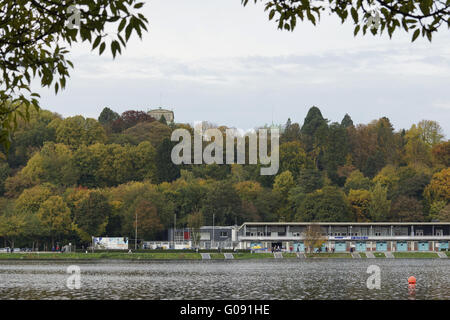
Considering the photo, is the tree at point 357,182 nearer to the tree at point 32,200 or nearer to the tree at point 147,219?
the tree at point 147,219

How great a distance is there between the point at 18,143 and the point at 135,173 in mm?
28018

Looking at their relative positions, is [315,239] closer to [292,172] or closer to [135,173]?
[292,172]

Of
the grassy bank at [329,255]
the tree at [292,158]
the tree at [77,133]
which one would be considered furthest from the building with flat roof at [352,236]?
the tree at [77,133]

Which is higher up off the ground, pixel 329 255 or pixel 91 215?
pixel 91 215

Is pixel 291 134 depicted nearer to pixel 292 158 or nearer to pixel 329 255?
pixel 292 158

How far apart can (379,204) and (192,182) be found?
34175 millimetres

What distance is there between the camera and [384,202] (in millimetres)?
133750

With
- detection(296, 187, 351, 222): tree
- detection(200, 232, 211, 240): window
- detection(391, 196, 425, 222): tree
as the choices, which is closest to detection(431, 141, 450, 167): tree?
detection(391, 196, 425, 222): tree

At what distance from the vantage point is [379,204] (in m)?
133

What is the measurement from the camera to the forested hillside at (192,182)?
4796 inches

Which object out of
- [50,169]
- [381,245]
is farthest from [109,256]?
[381,245]

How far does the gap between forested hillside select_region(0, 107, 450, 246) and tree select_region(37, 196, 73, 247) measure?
0.18 meters

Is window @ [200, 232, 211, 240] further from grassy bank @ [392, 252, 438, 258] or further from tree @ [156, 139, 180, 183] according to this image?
grassy bank @ [392, 252, 438, 258]
